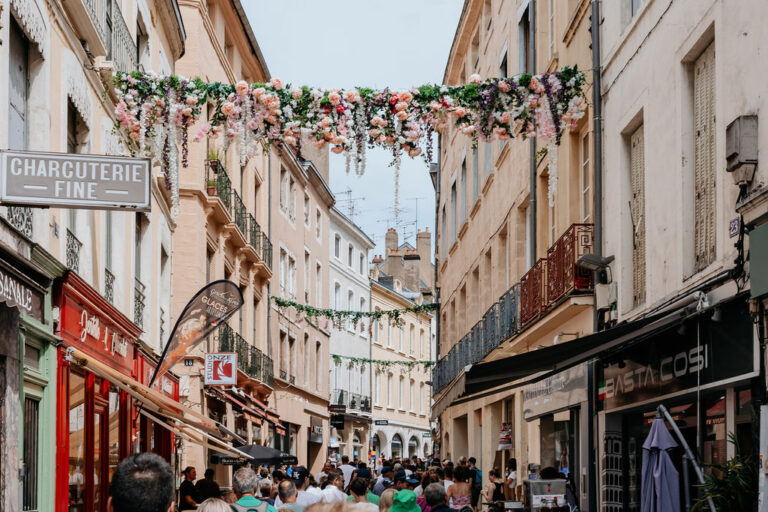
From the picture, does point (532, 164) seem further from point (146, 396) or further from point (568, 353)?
point (568, 353)

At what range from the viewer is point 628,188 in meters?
13.7

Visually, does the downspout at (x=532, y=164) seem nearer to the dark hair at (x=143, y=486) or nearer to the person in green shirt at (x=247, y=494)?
the person in green shirt at (x=247, y=494)

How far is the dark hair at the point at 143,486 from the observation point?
4.15m

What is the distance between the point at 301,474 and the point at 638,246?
18.3ft

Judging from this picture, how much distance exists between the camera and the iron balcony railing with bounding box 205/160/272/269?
2761cm

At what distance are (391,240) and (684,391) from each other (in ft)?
209

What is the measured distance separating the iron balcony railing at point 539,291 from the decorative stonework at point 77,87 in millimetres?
6318

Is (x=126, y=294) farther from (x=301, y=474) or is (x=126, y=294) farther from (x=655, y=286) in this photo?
(x=655, y=286)

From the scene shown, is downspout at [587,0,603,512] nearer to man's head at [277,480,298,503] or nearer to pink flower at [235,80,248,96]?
man's head at [277,480,298,503]

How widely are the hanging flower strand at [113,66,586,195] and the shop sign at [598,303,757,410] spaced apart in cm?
306

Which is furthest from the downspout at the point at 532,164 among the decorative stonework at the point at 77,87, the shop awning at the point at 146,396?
the decorative stonework at the point at 77,87

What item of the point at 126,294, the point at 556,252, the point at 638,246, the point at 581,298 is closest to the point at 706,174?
the point at 638,246

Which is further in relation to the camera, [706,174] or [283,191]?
[283,191]

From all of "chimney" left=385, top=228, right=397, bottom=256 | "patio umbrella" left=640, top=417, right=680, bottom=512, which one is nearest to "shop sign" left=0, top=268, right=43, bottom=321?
"patio umbrella" left=640, top=417, right=680, bottom=512
